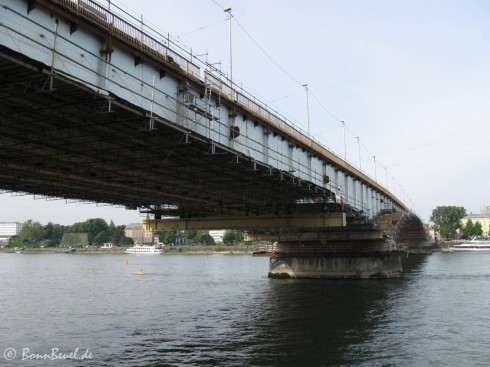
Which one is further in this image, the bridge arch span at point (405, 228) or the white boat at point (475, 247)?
the white boat at point (475, 247)

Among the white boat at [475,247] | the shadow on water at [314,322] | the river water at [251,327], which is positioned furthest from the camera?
the white boat at [475,247]

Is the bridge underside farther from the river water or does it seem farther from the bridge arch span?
the bridge arch span

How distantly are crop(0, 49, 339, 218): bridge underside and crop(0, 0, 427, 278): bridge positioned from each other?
7 centimetres

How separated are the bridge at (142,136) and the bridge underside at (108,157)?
65 millimetres

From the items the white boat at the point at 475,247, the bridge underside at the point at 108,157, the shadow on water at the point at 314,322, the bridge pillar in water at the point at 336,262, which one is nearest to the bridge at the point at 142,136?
the bridge underside at the point at 108,157

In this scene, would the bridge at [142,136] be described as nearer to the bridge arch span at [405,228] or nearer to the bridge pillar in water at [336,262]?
the bridge pillar in water at [336,262]

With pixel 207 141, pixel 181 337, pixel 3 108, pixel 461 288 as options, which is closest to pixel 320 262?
pixel 461 288

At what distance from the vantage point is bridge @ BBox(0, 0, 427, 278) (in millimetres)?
14969

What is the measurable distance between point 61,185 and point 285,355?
1897cm

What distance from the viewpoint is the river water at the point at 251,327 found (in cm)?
2248

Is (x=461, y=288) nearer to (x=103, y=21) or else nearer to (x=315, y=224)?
(x=315, y=224)

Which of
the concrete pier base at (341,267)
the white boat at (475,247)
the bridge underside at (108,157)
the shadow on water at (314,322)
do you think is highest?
the bridge underside at (108,157)

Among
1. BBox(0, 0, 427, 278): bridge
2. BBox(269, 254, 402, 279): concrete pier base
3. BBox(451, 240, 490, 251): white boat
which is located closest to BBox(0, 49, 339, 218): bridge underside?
BBox(0, 0, 427, 278): bridge

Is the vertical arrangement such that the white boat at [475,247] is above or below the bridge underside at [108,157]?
below
